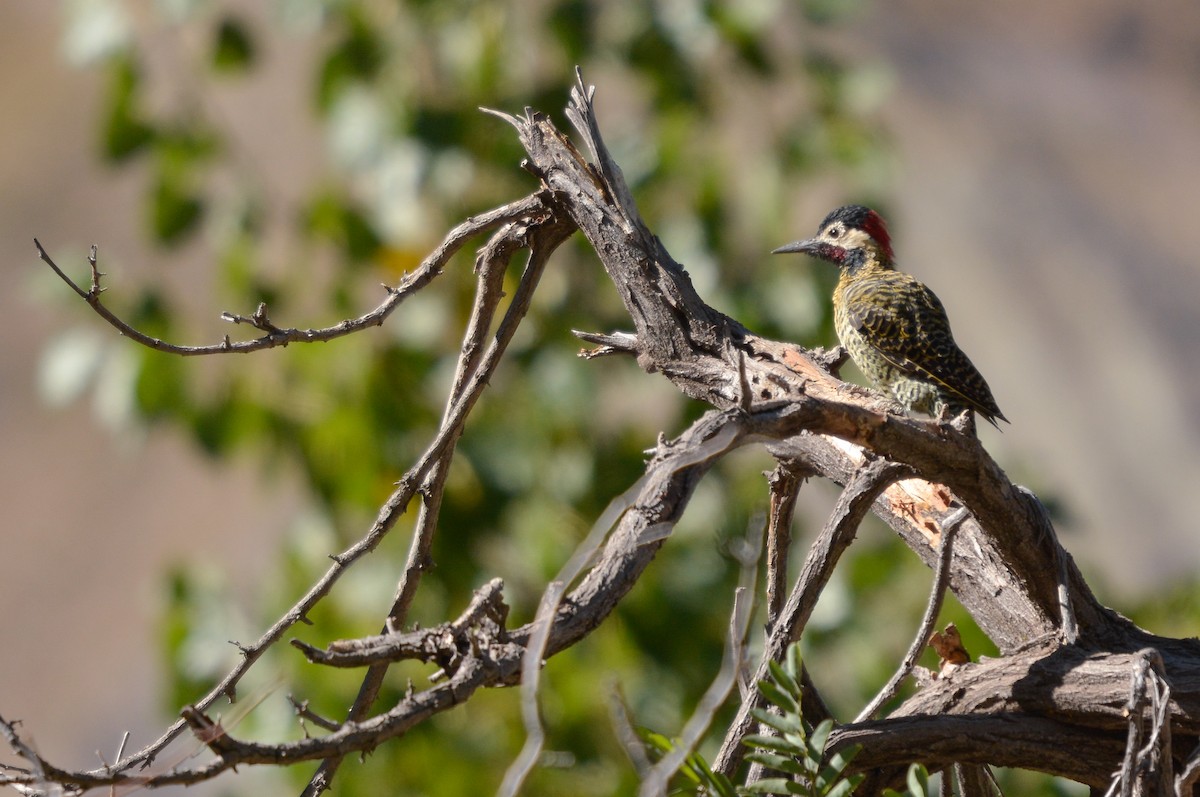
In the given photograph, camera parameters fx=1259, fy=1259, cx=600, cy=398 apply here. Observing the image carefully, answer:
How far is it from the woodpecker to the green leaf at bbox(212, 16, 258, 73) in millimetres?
2441

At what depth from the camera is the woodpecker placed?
3.44 metres

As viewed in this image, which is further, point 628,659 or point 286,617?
point 628,659

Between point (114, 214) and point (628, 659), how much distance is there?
6.74 meters

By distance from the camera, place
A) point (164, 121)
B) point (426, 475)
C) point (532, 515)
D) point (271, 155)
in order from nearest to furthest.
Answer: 1. point (426, 475)
2. point (532, 515)
3. point (164, 121)
4. point (271, 155)

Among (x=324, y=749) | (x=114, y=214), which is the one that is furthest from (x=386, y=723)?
(x=114, y=214)

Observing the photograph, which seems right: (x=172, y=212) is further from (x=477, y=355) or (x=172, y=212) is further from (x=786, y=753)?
(x=786, y=753)

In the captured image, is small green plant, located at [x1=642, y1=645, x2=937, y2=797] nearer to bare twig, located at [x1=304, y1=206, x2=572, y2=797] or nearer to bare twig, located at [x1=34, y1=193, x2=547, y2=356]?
bare twig, located at [x1=304, y1=206, x2=572, y2=797]

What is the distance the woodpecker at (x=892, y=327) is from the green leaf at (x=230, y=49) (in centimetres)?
244

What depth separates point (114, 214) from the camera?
9.70 m

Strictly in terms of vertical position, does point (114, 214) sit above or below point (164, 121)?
above

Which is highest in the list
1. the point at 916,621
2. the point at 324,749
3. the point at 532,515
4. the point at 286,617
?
the point at 532,515

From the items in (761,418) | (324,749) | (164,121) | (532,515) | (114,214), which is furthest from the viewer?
(114,214)

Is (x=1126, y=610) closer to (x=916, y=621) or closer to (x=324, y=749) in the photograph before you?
(x=916, y=621)

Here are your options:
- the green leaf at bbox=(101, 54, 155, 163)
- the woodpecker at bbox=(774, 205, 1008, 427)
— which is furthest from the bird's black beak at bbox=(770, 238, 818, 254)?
the green leaf at bbox=(101, 54, 155, 163)
